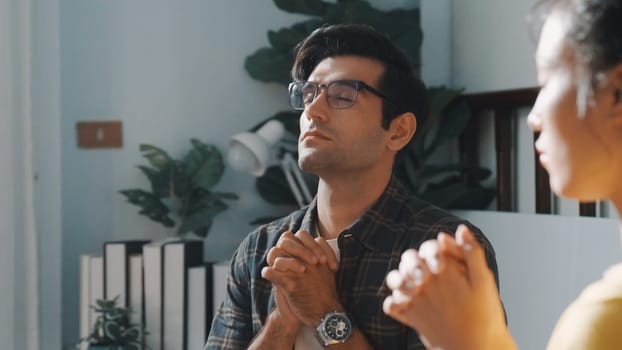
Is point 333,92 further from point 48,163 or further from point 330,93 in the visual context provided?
point 48,163

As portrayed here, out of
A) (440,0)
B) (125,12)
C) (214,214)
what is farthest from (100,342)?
(440,0)

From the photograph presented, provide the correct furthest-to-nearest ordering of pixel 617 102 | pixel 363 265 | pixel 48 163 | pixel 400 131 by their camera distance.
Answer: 1. pixel 48 163
2. pixel 400 131
3. pixel 363 265
4. pixel 617 102

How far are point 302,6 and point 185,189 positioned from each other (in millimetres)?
702

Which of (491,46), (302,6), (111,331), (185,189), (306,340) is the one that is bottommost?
(111,331)

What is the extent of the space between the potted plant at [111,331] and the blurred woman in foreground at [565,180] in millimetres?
2092

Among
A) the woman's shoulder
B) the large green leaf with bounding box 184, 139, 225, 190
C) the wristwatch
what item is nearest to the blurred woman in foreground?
the woman's shoulder

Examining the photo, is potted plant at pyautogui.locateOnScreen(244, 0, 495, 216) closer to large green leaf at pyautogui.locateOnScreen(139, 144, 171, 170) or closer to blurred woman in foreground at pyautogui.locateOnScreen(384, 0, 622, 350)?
large green leaf at pyautogui.locateOnScreen(139, 144, 171, 170)

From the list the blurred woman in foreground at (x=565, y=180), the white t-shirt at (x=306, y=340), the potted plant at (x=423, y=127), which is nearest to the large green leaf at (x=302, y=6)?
the potted plant at (x=423, y=127)

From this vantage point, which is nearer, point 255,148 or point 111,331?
point 111,331

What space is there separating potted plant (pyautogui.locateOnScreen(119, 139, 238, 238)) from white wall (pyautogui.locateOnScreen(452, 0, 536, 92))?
33.8 inches

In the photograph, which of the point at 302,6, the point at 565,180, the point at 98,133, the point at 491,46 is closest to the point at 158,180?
the point at 98,133

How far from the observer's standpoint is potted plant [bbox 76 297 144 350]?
2.75 metres

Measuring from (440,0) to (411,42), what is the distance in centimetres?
23

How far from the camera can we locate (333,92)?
5.57ft
